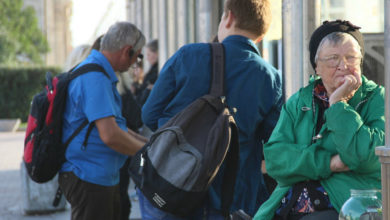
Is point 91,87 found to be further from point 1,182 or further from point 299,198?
point 1,182

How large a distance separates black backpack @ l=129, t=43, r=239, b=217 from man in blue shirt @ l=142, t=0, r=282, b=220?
0.38ft

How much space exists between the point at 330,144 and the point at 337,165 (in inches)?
4.1

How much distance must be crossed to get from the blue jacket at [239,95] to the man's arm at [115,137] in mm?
781

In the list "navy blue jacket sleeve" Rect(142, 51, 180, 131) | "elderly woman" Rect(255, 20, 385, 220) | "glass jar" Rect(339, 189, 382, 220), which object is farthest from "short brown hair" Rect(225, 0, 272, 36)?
"glass jar" Rect(339, 189, 382, 220)

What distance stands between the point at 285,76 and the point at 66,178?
5.24 feet

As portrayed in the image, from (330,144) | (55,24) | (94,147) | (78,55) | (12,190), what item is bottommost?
(12,190)

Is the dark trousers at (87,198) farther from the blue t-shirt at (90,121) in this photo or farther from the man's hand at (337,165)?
the man's hand at (337,165)

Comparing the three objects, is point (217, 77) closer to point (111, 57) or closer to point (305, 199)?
point (305, 199)

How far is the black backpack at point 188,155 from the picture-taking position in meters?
3.21

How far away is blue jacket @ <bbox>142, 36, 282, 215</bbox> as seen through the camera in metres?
3.39

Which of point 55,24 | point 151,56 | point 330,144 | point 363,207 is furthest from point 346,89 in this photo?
point 55,24

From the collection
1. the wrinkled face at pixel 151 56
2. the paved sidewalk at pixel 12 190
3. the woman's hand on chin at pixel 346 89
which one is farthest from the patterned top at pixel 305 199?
the wrinkled face at pixel 151 56

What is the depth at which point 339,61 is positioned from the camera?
271 cm

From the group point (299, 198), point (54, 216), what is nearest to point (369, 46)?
point (299, 198)
